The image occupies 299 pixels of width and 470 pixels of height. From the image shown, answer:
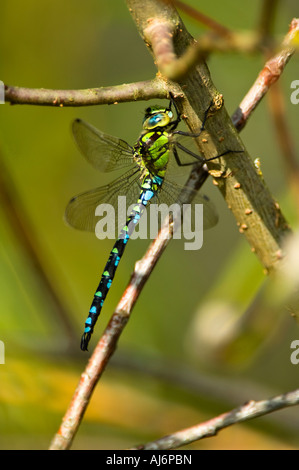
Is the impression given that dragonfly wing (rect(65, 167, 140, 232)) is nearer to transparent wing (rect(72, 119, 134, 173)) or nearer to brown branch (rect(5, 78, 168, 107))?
transparent wing (rect(72, 119, 134, 173))

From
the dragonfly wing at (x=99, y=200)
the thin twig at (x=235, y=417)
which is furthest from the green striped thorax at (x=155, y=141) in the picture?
the thin twig at (x=235, y=417)

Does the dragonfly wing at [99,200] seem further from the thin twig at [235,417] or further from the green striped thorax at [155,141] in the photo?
the thin twig at [235,417]

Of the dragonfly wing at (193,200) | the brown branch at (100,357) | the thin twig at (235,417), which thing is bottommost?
the thin twig at (235,417)

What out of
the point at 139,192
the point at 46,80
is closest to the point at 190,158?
the point at 139,192

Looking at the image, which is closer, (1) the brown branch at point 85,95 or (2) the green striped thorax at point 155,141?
(1) the brown branch at point 85,95

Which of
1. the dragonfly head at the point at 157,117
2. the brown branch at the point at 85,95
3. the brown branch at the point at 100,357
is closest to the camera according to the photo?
the brown branch at the point at 85,95

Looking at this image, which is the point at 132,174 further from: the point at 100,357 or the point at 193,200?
the point at 100,357

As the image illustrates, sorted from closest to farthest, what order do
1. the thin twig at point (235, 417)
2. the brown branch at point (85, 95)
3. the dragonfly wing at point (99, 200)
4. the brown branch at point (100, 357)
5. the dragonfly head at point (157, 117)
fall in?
the brown branch at point (85, 95) → the thin twig at point (235, 417) → the brown branch at point (100, 357) → the dragonfly head at point (157, 117) → the dragonfly wing at point (99, 200)
